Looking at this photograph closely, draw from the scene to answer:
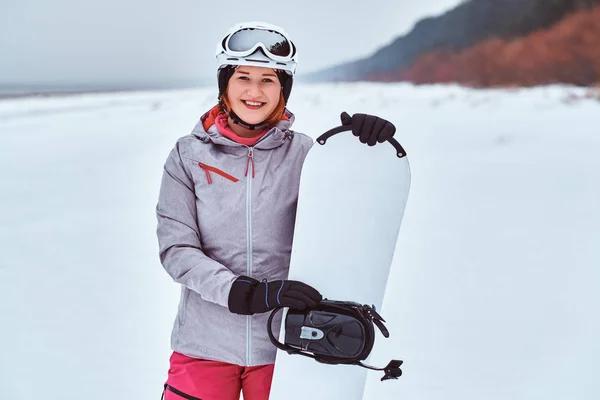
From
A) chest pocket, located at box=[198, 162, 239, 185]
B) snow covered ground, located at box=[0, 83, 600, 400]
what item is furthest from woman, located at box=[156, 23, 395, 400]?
snow covered ground, located at box=[0, 83, 600, 400]

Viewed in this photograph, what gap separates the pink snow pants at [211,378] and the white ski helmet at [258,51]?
0.61 meters

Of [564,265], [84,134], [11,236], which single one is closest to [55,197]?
[11,236]

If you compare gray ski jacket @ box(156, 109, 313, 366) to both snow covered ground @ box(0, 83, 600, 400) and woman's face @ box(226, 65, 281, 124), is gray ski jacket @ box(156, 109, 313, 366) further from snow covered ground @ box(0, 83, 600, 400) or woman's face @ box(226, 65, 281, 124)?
snow covered ground @ box(0, 83, 600, 400)

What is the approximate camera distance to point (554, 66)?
10.3 m

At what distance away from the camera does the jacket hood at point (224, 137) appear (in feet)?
3.72

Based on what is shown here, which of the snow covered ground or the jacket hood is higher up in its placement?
the jacket hood

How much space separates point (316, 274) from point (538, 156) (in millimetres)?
5521

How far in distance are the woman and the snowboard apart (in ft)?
0.14

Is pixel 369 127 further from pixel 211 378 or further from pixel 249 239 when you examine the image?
pixel 211 378

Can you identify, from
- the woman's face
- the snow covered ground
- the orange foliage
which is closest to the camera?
the woman's face

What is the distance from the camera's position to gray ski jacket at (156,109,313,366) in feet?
3.69

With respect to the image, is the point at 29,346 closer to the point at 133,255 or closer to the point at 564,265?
the point at 133,255

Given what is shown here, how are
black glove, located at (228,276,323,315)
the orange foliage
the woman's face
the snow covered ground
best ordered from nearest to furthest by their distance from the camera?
black glove, located at (228,276,323,315) < the woman's face < the snow covered ground < the orange foliage

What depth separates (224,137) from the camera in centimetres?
114
